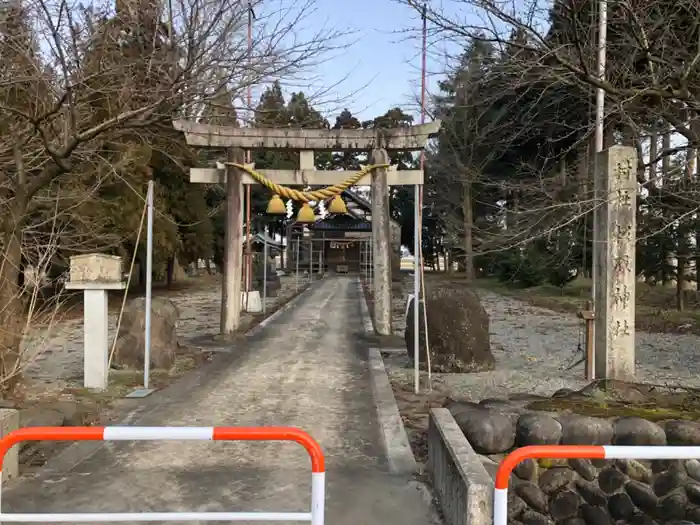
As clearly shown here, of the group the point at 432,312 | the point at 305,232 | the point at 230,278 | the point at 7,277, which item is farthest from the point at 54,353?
the point at 305,232

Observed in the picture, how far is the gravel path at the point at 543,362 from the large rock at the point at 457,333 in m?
0.22

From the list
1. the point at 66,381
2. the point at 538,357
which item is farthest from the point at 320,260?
the point at 66,381

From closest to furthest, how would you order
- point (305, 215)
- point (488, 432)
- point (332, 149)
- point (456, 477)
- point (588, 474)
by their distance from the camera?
point (456, 477), point (488, 432), point (588, 474), point (332, 149), point (305, 215)

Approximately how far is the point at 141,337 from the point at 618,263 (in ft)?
21.0

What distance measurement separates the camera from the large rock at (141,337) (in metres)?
8.70

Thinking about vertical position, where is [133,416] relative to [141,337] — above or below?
below

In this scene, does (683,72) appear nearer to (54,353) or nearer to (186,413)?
(186,413)

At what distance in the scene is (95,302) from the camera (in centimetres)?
757

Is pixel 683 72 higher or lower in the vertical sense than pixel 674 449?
higher

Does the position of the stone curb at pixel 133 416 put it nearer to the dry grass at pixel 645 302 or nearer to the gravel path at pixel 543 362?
the gravel path at pixel 543 362

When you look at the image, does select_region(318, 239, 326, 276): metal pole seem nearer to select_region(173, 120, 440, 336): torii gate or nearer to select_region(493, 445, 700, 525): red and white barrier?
select_region(173, 120, 440, 336): torii gate

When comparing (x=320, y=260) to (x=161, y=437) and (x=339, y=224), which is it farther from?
(x=161, y=437)

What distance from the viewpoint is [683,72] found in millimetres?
5664

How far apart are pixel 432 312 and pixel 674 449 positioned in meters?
6.38
